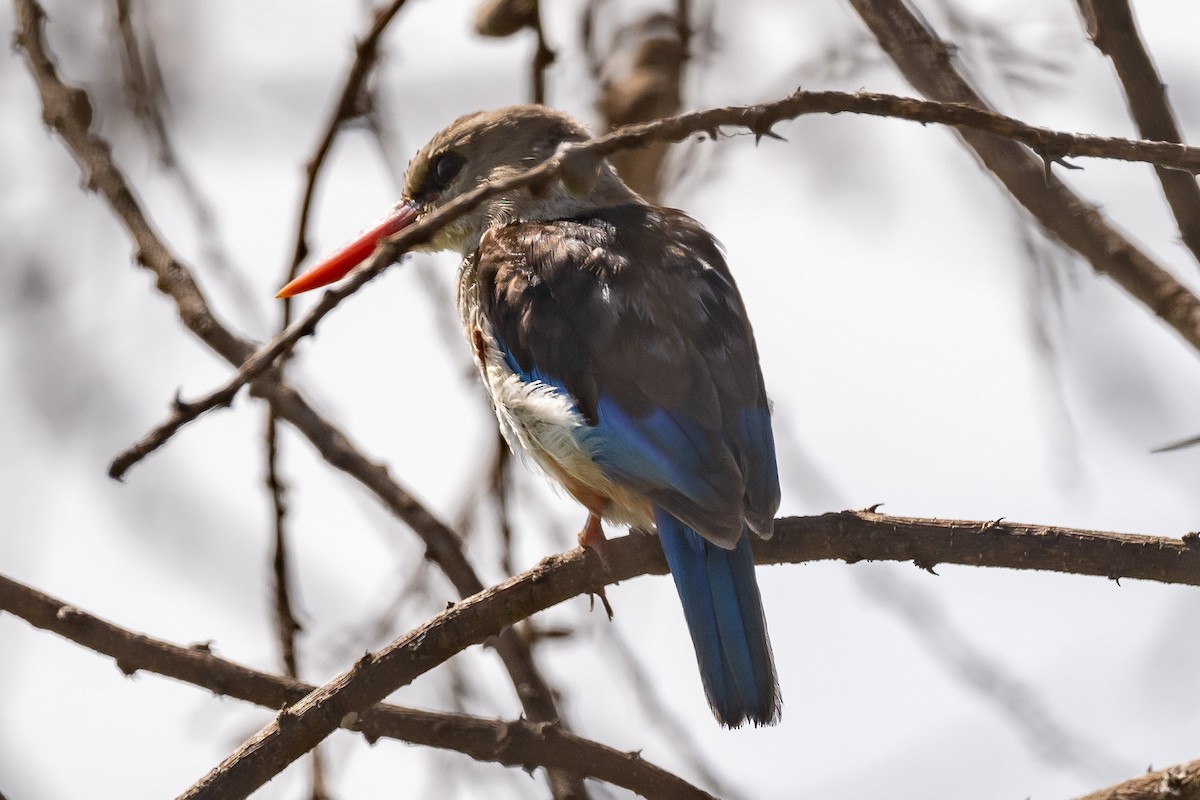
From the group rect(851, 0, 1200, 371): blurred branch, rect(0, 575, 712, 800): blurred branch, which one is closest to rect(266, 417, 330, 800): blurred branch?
rect(0, 575, 712, 800): blurred branch

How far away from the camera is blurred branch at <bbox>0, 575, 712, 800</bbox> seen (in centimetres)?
225

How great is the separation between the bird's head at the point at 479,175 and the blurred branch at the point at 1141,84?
58.2 inches

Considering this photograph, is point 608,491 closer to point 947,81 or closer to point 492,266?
point 492,266

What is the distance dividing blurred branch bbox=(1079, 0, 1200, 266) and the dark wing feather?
90 centimetres

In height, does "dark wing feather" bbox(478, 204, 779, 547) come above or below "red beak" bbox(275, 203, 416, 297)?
below

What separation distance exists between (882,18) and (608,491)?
1077 millimetres

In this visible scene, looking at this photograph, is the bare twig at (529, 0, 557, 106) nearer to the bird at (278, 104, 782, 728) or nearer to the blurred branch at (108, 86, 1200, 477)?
the bird at (278, 104, 782, 728)

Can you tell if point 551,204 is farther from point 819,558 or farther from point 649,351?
point 819,558

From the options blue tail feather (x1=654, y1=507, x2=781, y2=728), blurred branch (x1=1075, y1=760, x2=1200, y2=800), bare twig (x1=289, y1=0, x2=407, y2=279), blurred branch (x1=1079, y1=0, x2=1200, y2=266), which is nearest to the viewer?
blurred branch (x1=1075, y1=760, x2=1200, y2=800)

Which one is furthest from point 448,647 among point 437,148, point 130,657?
point 437,148

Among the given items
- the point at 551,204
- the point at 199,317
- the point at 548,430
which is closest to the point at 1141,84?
the point at 548,430

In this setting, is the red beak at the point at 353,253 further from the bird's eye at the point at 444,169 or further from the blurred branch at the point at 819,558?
the blurred branch at the point at 819,558

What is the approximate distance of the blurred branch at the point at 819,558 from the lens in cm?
211

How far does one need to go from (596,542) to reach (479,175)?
140 cm
